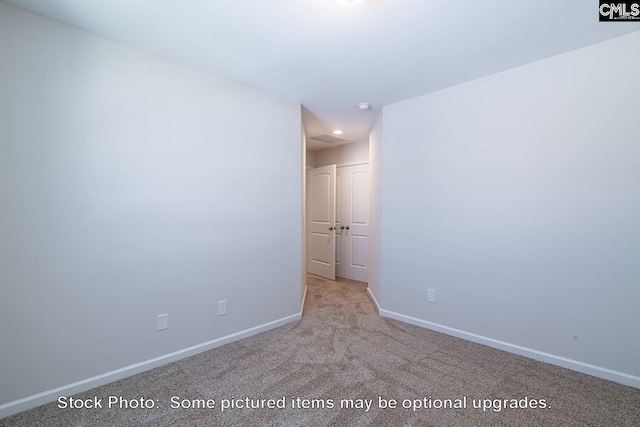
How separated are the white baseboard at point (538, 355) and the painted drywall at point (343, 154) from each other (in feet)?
9.17

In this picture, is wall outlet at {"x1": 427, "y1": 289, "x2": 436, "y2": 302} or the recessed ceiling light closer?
the recessed ceiling light

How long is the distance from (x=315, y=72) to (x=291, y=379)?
249 centimetres

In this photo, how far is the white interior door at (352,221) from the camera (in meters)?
4.73

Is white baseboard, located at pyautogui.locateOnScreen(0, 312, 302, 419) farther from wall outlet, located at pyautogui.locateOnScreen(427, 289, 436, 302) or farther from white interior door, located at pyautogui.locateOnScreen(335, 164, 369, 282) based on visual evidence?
white interior door, located at pyautogui.locateOnScreen(335, 164, 369, 282)

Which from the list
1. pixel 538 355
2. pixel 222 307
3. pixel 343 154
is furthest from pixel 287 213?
pixel 538 355

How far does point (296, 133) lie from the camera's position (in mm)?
3092

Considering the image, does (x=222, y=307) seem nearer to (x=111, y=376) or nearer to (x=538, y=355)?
(x=111, y=376)

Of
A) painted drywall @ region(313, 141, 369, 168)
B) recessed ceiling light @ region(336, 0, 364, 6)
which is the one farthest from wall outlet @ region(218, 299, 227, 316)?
painted drywall @ region(313, 141, 369, 168)

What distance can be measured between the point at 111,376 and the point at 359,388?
1.76 metres

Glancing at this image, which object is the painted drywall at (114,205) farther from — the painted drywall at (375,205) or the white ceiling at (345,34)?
the painted drywall at (375,205)

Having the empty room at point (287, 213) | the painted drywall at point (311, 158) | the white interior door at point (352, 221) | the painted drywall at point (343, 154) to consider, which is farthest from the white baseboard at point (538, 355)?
the painted drywall at point (311, 158)

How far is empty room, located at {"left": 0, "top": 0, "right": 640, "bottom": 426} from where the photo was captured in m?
1.64

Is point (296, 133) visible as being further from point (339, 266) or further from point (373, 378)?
point (339, 266)

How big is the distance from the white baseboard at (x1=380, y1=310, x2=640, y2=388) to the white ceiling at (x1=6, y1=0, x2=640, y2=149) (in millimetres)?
2400
